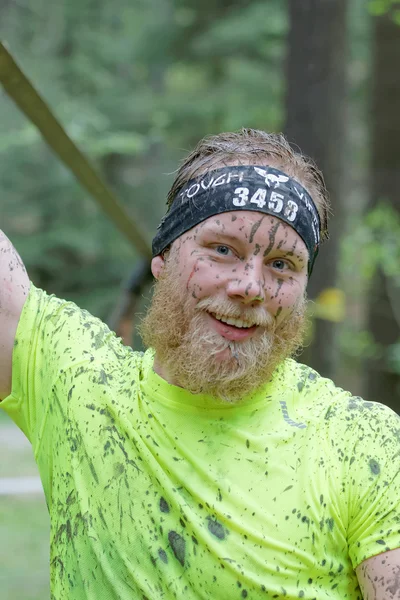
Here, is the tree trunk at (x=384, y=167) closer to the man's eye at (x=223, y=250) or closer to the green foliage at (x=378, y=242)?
the green foliage at (x=378, y=242)

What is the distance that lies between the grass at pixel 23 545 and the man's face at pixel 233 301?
337cm

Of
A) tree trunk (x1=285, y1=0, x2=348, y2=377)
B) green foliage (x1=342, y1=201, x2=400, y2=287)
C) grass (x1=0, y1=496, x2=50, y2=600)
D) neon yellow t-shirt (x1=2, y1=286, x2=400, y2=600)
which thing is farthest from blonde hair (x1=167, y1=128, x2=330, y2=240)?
green foliage (x1=342, y1=201, x2=400, y2=287)

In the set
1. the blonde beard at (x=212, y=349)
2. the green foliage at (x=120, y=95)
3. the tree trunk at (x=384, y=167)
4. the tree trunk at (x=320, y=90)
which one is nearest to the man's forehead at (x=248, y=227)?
the blonde beard at (x=212, y=349)

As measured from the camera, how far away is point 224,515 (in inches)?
73.0

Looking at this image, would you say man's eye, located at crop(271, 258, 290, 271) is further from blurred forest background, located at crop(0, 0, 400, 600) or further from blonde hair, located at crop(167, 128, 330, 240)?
blurred forest background, located at crop(0, 0, 400, 600)

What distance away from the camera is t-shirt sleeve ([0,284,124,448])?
212cm

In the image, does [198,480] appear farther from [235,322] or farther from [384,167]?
[384,167]

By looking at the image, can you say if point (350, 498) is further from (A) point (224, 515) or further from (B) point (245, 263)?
(B) point (245, 263)

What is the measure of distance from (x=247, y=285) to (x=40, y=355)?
0.61 m

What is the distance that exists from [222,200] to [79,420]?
68 centimetres

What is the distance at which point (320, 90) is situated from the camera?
19.6ft

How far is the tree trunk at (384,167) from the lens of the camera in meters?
8.76

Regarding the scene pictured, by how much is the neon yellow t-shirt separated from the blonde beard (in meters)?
0.06

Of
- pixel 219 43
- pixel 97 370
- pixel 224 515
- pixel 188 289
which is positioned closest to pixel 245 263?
pixel 188 289
